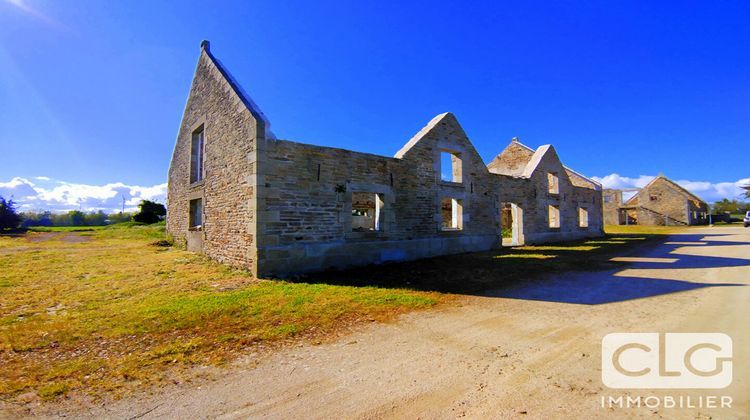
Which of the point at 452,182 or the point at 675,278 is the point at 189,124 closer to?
the point at 452,182

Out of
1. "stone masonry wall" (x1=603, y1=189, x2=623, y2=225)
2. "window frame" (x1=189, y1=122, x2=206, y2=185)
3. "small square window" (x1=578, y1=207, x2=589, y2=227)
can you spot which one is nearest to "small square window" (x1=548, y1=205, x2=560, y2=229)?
"small square window" (x1=578, y1=207, x2=589, y2=227)

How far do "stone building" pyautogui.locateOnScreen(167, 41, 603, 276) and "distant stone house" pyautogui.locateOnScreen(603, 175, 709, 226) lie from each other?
1236 inches

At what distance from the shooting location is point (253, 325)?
480 centimetres

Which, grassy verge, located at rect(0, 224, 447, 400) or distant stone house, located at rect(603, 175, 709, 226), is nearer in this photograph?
grassy verge, located at rect(0, 224, 447, 400)

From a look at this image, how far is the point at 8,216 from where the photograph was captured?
3031 cm

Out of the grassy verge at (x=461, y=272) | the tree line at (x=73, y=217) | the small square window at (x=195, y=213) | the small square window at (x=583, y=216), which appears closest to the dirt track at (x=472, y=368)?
the grassy verge at (x=461, y=272)

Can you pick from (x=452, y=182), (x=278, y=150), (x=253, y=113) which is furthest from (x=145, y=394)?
(x=452, y=182)

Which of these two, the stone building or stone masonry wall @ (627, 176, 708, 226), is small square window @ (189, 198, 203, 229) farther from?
stone masonry wall @ (627, 176, 708, 226)

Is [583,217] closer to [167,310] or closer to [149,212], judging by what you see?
[167,310]

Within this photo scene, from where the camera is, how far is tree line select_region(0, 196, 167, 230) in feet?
100

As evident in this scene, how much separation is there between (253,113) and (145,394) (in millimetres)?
7595

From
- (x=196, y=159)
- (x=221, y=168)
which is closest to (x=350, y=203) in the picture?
(x=221, y=168)

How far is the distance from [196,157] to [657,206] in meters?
50.4

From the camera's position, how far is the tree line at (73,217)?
30625mm
